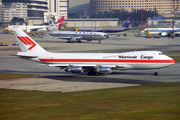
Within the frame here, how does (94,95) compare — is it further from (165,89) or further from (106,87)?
(165,89)

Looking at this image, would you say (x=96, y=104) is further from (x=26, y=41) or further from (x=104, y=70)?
(x=26, y=41)

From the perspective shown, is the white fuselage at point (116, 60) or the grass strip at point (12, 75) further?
the grass strip at point (12, 75)

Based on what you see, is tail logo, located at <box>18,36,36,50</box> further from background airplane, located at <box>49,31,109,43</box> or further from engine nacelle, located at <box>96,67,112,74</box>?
background airplane, located at <box>49,31,109,43</box>

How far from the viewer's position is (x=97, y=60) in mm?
52344

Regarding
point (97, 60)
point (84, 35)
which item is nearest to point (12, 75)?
point (97, 60)

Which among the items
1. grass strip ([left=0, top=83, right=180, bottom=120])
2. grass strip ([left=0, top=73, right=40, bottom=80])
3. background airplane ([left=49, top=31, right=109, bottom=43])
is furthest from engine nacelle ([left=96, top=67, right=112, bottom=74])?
background airplane ([left=49, top=31, right=109, bottom=43])

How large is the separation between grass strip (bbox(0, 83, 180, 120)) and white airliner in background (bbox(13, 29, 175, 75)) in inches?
413

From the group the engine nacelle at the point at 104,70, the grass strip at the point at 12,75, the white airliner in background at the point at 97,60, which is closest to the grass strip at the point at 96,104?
the engine nacelle at the point at 104,70

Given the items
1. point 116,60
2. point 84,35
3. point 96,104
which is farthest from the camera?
point 84,35

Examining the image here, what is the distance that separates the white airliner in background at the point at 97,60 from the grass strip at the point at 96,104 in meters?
10.5

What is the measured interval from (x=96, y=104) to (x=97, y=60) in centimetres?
2205

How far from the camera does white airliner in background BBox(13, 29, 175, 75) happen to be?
51.1 metres

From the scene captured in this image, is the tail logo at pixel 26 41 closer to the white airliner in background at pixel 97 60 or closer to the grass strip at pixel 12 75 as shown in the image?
the white airliner in background at pixel 97 60

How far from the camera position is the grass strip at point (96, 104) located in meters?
26.0
